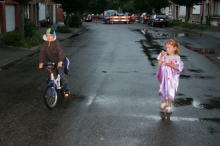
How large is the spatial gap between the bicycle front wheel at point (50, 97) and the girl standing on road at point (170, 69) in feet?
7.00

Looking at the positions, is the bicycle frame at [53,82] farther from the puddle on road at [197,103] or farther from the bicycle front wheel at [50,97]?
the puddle on road at [197,103]

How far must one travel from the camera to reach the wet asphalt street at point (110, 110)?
520cm

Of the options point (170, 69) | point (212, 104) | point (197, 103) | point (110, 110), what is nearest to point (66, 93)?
point (110, 110)

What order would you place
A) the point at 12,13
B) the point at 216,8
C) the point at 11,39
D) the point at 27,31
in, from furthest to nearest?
the point at 216,8 → the point at 12,13 → the point at 27,31 → the point at 11,39

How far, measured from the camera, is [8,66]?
1210 cm

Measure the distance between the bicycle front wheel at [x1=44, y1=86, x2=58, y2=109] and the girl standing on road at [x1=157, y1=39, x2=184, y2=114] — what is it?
213 centimetres

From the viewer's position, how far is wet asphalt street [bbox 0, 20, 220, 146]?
520 centimetres

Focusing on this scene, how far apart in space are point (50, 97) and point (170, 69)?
240 cm

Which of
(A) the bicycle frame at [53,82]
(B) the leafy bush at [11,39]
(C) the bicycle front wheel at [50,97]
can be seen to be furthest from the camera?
(B) the leafy bush at [11,39]

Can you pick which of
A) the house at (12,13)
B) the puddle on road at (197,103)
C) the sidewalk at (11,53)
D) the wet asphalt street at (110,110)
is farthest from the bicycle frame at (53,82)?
the house at (12,13)

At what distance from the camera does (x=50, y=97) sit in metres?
6.77

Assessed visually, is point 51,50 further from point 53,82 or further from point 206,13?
point 206,13

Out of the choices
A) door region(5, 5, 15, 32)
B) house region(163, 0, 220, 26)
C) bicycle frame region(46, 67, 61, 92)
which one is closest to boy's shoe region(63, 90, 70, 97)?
bicycle frame region(46, 67, 61, 92)

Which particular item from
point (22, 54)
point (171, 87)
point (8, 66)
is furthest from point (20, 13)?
point (171, 87)
